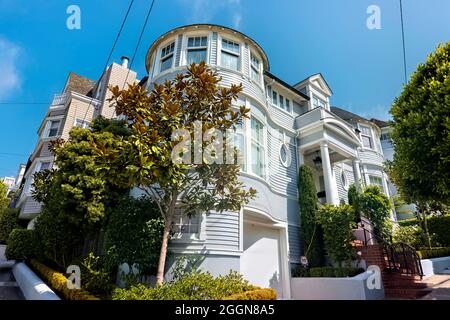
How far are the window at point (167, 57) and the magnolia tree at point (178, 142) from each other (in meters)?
5.12

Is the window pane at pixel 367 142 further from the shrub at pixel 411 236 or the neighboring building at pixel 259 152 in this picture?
the shrub at pixel 411 236

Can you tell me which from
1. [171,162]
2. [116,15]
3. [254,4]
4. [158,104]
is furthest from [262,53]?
[171,162]

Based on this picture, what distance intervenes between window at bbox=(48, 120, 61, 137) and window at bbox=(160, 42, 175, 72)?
11.6 m

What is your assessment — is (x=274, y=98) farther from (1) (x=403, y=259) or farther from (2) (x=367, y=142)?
(2) (x=367, y=142)

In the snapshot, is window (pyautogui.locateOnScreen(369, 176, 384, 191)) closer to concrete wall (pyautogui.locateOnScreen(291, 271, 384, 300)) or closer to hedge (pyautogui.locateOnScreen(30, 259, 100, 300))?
concrete wall (pyautogui.locateOnScreen(291, 271, 384, 300))

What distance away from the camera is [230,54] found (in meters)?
10.7

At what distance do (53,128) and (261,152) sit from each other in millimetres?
15847

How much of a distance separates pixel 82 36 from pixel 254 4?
5.10m

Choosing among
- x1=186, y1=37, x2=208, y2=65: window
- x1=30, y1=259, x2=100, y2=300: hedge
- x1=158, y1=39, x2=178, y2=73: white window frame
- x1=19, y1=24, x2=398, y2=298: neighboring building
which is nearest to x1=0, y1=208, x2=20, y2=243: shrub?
x1=19, y1=24, x2=398, y2=298: neighboring building

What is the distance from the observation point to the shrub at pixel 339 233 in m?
9.45

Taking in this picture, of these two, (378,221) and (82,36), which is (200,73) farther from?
(378,221)

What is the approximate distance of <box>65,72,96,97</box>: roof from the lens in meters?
21.2

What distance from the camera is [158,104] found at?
5973 mm

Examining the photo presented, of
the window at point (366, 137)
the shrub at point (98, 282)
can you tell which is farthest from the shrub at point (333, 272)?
the window at point (366, 137)
